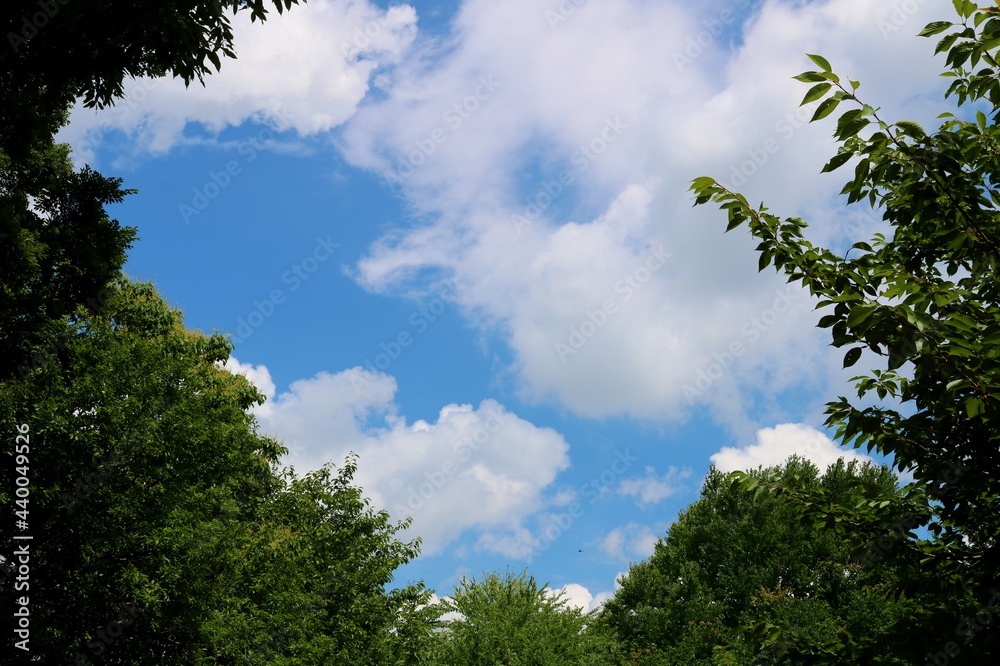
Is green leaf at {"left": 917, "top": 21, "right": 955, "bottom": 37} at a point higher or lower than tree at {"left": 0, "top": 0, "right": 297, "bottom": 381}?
lower

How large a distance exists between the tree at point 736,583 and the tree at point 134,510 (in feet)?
75.2

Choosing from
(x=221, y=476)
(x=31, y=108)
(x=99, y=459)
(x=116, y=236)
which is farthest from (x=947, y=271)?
(x=221, y=476)

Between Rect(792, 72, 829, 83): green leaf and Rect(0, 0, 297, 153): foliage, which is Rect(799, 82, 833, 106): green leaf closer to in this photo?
Rect(792, 72, 829, 83): green leaf

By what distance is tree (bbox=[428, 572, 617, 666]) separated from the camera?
3178cm

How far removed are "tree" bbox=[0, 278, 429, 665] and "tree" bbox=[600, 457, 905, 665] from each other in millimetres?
22929

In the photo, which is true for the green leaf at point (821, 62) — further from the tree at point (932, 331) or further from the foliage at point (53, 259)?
the foliage at point (53, 259)

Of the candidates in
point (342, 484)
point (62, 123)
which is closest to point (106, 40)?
point (62, 123)

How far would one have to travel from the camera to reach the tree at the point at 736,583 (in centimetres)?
3747

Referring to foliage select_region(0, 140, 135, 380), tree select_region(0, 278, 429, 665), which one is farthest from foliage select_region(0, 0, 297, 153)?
tree select_region(0, 278, 429, 665)

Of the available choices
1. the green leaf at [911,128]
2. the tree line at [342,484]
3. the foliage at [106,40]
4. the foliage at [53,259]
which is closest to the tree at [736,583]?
the tree line at [342,484]

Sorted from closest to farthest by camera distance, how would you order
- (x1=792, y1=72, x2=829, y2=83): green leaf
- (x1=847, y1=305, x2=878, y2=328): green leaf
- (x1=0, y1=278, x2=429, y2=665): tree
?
(x1=847, y1=305, x2=878, y2=328): green leaf
(x1=792, y1=72, x2=829, y2=83): green leaf
(x1=0, y1=278, x2=429, y2=665): tree

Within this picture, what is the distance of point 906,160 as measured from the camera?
5492 mm

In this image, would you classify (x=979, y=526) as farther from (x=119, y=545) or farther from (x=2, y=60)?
(x=119, y=545)

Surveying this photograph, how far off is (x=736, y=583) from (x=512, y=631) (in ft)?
47.2
